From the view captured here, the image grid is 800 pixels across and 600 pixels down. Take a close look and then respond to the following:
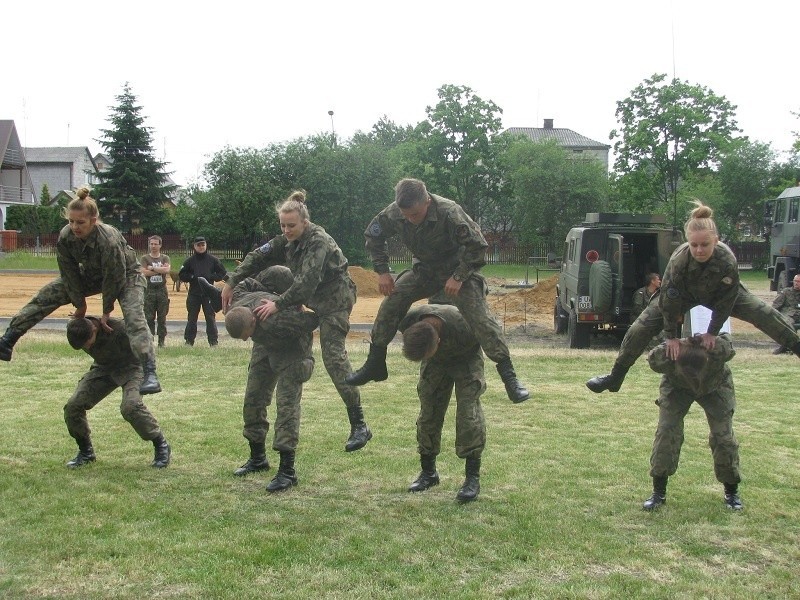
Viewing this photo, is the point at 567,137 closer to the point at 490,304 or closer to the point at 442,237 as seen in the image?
the point at 490,304

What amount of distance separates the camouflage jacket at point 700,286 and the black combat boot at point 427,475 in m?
2.06

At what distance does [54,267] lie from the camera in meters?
41.1

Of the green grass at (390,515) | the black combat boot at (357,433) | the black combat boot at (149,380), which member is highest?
the black combat boot at (149,380)

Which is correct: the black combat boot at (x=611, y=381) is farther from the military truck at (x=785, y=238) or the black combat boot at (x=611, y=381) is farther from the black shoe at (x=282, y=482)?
the military truck at (x=785, y=238)

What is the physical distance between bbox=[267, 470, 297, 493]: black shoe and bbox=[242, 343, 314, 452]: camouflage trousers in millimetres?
203

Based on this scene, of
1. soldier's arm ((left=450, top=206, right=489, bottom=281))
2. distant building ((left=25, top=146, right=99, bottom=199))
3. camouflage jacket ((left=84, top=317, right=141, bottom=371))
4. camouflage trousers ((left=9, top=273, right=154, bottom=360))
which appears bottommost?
camouflage jacket ((left=84, top=317, right=141, bottom=371))

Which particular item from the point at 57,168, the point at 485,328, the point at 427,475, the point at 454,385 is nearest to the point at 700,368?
the point at 485,328

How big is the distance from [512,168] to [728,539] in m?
47.2

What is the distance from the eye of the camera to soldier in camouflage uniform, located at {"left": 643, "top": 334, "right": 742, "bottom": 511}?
20.0ft

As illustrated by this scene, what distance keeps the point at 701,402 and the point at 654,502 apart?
2.58 ft

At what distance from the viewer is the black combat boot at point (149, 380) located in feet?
22.5

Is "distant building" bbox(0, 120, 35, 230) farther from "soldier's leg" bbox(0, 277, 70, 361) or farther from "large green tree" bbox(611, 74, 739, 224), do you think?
"soldier's leg" bbox(0, 277, 70, 361)

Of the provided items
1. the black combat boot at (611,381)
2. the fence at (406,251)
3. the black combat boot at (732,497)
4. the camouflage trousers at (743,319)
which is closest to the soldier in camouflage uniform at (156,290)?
the black combat boot at (611,381)

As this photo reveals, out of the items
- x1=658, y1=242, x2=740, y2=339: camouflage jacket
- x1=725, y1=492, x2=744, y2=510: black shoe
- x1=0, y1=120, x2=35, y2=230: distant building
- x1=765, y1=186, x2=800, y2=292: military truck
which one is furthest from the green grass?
x1=0, y1=120, x2=35, y2=230: distant building
